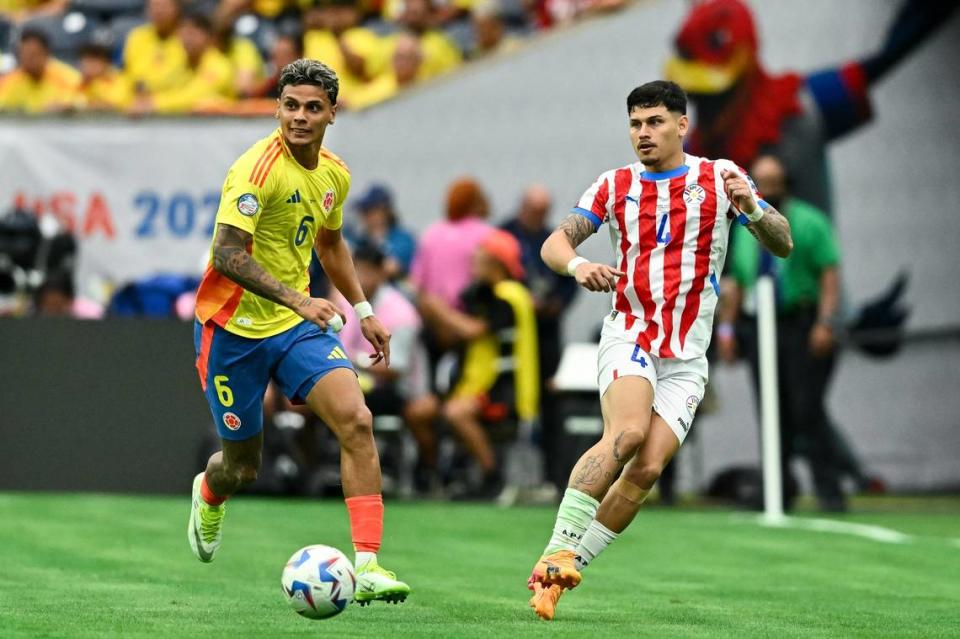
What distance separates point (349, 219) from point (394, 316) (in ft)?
5.12

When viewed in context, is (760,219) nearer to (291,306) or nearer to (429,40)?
(291,306)

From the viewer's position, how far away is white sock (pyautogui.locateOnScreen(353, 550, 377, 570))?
7.43 m

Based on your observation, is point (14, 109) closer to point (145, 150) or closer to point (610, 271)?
point (145, 150)

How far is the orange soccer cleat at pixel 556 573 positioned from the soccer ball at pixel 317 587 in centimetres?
77

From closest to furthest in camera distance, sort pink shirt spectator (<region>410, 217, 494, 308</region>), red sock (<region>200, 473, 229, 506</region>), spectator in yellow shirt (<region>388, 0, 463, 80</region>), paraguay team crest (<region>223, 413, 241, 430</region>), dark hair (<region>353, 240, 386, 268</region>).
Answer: paraguay team crest (<region>223, 413, 241, 430</region>), red sock (<region>200, 473, 229, 506</region>), dark hair (<region>353, 240, 386, 268</region>), pink shirt spectator (<region>410, 217, 494, 308</region>), spectator in yellow shirt (<region>388, 0, 463, 80</region>)

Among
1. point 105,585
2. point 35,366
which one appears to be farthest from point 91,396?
point 105,585

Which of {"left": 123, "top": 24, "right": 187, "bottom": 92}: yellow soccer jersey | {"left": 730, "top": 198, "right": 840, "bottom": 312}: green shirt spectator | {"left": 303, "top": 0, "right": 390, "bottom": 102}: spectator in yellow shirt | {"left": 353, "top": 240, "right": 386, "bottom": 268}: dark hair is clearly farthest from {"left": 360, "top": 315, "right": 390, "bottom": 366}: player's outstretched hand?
{"left": 123, "top": 24, "right": 187, "bottom": 92}: yellow soccer jersey

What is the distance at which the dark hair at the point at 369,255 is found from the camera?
15023 mm

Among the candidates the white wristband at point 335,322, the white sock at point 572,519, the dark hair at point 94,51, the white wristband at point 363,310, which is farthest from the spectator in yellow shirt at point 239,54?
the white sock at point 572,519

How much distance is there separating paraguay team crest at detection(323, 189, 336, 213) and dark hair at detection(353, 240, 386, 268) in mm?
6978

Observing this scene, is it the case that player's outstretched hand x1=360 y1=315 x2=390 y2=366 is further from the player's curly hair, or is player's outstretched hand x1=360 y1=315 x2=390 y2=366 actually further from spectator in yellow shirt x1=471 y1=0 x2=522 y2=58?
spectator in yellow shirt x1=471 y1=0 x2=522 y2=58

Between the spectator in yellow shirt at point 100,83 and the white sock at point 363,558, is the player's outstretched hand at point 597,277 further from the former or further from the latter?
the spectator in yellow shirt at point 100,83

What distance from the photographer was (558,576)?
7.15 metres

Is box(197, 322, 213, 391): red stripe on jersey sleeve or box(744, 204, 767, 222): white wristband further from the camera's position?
box(197, 322, 213, 391): red stripe on jersey sleeve
